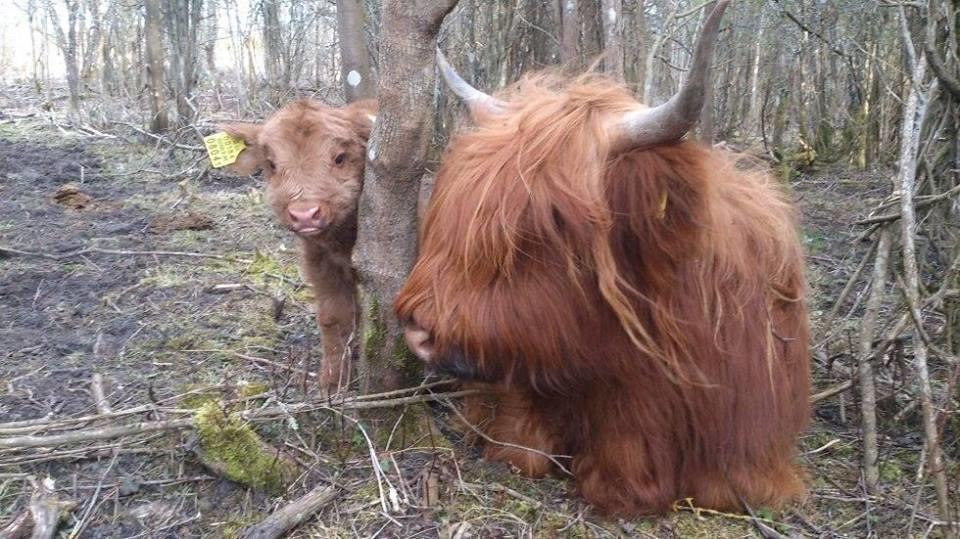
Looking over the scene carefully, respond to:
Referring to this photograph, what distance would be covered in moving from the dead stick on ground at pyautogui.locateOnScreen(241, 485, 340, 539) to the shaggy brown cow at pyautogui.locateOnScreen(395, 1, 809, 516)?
0.65 m

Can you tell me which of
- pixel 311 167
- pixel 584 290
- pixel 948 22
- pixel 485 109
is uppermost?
pixel 948 22

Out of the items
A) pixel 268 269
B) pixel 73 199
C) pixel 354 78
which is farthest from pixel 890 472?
pixel 73 199

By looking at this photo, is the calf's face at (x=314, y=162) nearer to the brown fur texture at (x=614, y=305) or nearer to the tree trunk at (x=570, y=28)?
the brown fur texture at (x=614, y=305)

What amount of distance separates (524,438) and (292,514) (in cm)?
89

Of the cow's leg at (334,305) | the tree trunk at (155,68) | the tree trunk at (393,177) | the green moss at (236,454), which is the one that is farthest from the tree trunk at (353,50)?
the tree trunk at (155,68)

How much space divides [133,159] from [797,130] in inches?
345

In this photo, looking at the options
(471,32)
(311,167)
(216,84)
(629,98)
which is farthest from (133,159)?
(629,98)

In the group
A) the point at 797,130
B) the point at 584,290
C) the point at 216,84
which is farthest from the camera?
the point at 216,84

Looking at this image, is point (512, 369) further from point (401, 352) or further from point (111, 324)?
point (111, 324)

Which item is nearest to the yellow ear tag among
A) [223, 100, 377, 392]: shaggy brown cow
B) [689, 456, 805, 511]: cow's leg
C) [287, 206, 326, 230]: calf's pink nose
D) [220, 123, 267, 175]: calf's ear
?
[220, 123, 267, 175]: calf's ear

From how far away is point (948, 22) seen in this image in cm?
346

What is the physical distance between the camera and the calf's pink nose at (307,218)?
3342 mm

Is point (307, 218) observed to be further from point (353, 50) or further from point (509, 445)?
point (353, 50)

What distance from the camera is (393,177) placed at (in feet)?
9.73
